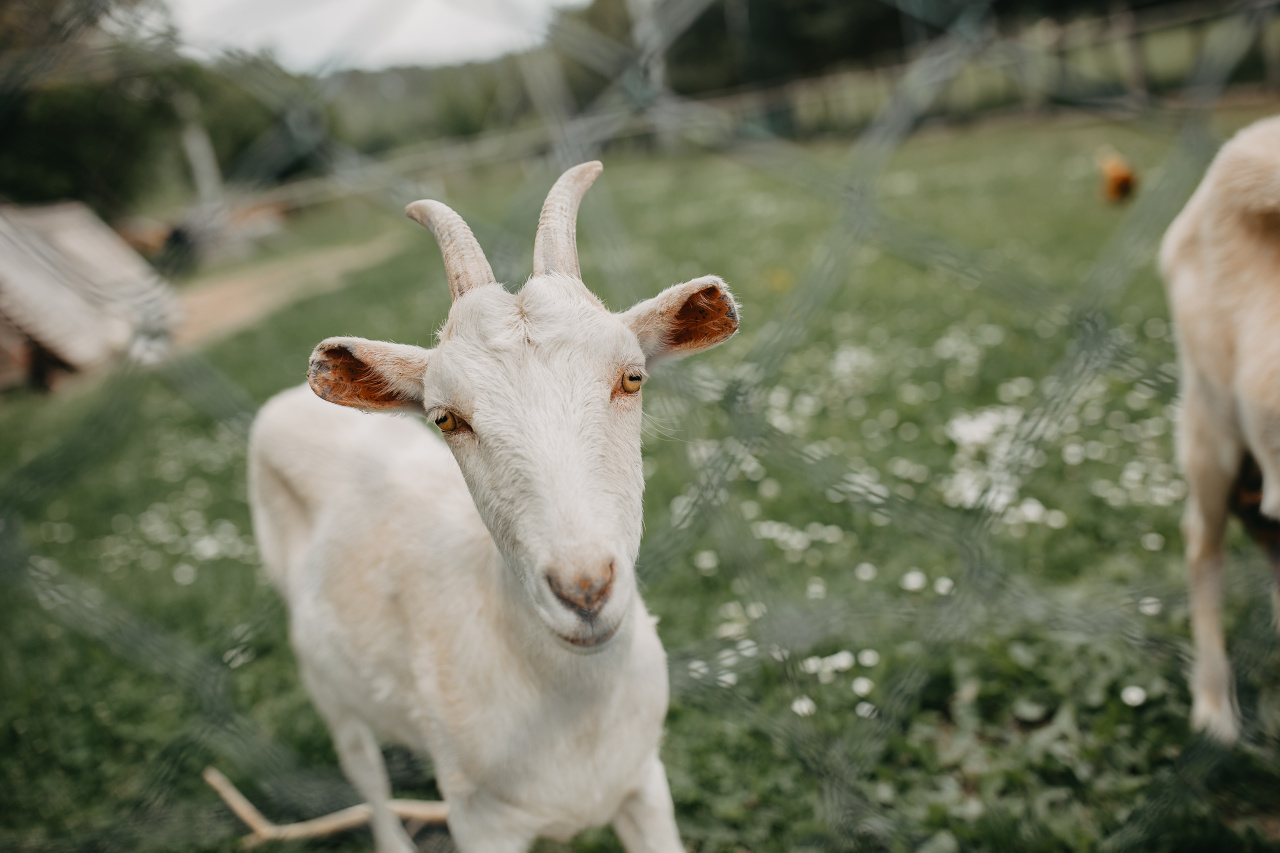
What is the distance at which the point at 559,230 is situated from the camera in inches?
57.7

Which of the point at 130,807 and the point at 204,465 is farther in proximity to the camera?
the point at 204,465

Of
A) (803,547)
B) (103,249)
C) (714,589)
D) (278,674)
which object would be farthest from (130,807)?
(103,249)

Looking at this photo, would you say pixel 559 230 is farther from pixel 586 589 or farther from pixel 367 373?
pixel 586 589

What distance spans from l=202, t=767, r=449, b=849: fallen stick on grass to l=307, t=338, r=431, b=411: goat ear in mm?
1472

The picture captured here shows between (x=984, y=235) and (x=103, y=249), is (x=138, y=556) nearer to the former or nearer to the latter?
(x=103, y=249)

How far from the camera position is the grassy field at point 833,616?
7.11ft

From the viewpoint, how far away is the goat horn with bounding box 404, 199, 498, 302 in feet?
4.77

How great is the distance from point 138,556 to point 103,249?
4.08m

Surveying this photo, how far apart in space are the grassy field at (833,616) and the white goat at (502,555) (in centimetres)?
26

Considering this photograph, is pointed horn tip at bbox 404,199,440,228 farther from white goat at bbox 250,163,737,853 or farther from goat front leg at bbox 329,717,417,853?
goat front leg at bbox 329,717,417,853

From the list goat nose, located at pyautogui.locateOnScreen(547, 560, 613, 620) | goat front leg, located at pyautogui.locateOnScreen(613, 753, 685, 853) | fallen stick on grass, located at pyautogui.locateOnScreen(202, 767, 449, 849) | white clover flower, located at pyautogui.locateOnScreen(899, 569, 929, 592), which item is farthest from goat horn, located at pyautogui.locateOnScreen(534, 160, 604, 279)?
white clover flower, located at pyautogui.locateOnScreen(899, 569, 929, 592)

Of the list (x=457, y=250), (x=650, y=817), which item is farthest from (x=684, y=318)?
(x=650, y=817)

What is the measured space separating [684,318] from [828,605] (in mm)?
1918

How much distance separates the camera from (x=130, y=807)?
2.74 m
